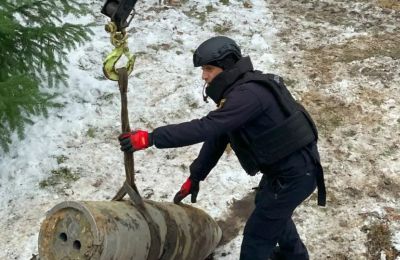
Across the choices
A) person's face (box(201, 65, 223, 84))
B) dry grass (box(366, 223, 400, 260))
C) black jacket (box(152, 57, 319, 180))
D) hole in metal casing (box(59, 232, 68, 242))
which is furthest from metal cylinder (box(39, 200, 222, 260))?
dry grass (box(366, 223, 400, 260))

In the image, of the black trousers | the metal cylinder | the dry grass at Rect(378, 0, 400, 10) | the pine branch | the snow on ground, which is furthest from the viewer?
the dry grass at Rect(378, 0, 400, 10)

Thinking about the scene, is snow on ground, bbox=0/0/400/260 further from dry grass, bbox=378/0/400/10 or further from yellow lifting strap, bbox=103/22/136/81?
yellow lifting strap, bbox=103/22/136/81

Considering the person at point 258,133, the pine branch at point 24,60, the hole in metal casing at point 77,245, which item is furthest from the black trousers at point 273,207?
the pine branch at point 24,60

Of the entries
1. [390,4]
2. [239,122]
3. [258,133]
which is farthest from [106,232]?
[390,4]

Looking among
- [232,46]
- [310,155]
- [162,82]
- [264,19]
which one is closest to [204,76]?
[232,46]

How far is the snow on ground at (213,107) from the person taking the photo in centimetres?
508

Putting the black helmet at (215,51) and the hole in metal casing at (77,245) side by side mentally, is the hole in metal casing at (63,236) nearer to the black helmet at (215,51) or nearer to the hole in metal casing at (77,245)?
the hole in metal casing at (77,245)

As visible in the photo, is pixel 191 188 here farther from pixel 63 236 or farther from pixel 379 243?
pixel 379 243

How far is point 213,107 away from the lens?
21.9 feet

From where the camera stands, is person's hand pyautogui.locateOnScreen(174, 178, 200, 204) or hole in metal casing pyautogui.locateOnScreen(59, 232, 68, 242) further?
person's hand pyautogui.locateOnScreen(174, 178, 200, 204)

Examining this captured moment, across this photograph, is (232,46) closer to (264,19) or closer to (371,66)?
(371,66)

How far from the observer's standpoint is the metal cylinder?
3.13 m

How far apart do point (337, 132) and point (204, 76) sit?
10.7 ft

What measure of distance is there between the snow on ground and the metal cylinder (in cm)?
120
